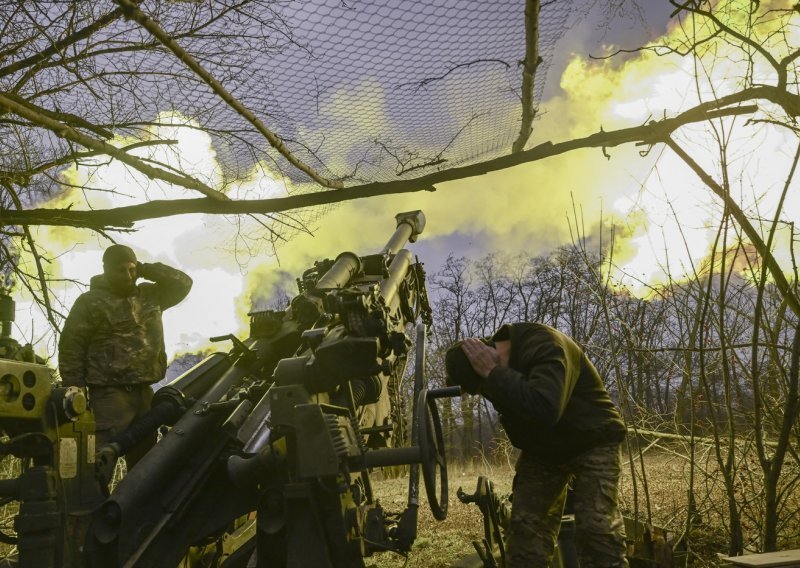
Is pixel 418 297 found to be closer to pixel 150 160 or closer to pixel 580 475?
pixel 150 160

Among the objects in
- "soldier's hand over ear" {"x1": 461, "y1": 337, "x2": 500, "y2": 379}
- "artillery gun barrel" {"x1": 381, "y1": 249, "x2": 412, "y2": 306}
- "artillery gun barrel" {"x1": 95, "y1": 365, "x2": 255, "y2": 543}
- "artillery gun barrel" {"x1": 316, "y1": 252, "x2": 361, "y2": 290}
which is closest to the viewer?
"soldier's hand over ear" {"x1": 461, "y1": 337, "x2": 500, "y2": 379}

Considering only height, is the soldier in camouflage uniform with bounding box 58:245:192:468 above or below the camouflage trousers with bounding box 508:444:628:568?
above

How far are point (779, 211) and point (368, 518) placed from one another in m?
2.90

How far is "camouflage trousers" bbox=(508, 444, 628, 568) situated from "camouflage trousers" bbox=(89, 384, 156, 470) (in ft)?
10.0

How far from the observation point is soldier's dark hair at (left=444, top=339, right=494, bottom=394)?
3533mm

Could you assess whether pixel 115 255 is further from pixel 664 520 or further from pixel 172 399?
pixel 664 520

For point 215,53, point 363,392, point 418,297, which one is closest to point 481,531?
point 418,297

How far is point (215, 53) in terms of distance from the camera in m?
4.79

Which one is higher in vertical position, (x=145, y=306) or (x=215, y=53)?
(x=215, y=53)

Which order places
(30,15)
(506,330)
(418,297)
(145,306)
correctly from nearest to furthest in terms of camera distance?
(506,330), (30,15), (145,306), (418,297)

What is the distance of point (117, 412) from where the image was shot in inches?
207

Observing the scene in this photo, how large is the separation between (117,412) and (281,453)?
2.49 metres

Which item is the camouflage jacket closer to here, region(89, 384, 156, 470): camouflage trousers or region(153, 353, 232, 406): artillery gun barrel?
region(89, 384, 156, 470): camouflage trousers

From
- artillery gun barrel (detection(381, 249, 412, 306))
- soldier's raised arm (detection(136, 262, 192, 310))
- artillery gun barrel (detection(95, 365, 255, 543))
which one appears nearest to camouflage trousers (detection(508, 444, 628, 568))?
artillery gun barrel (detection(95, 365, 255, 543))
